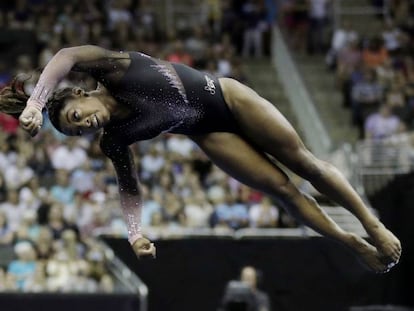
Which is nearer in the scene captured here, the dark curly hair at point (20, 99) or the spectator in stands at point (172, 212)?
the dark curly hair at point (20, 99)

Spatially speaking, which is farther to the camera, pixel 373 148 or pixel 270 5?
pixel 270 5

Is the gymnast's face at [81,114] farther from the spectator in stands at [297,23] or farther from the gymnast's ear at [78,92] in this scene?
the spectator in stands at [297,23]

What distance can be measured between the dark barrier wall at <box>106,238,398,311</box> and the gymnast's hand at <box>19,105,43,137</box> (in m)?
6.68

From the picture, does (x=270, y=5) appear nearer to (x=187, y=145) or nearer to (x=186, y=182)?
(x=187, y=145)

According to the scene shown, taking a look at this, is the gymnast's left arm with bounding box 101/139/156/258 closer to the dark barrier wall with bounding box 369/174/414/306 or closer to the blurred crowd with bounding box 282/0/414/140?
the dark barrier wall with bounding box 369/174/414/306

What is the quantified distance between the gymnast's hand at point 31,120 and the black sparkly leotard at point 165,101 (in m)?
0.63

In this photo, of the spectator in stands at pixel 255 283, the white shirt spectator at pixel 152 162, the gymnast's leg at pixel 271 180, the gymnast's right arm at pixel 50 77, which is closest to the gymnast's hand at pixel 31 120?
the gymnast's right arm at pixel 50 77

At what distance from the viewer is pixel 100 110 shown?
19.7ft

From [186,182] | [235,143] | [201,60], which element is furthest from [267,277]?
[235,143]

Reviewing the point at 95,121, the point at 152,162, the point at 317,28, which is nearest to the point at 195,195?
the point at 152,162

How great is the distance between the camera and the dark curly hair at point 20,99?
6.02 m

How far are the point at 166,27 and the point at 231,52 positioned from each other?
175 centimetres

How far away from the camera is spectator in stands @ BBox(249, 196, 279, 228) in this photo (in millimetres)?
12680

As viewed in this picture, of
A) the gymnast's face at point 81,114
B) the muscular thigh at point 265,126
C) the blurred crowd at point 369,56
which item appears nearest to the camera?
the gymnast's face at point 81,114
